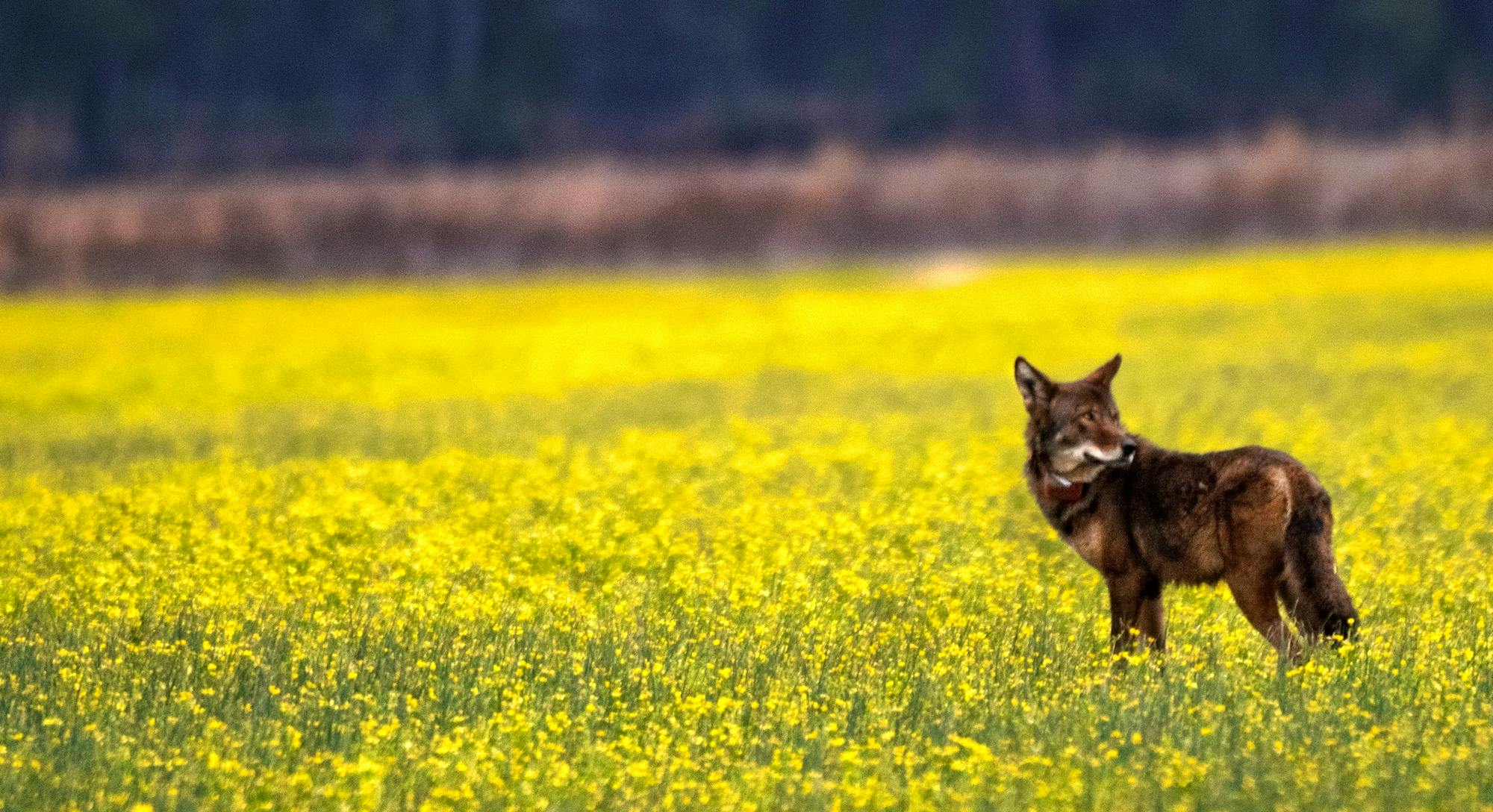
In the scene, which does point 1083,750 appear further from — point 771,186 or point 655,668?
point 771,186

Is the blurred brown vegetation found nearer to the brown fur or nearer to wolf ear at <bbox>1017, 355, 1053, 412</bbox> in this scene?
wolf ear at <bbox>1017, 355, 1053, 412</bbox>

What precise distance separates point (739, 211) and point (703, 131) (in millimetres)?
21492

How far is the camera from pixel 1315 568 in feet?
28.0

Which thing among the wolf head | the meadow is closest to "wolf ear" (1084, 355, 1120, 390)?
the wolf head

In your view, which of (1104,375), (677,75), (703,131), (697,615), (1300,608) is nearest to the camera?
(1300,608)

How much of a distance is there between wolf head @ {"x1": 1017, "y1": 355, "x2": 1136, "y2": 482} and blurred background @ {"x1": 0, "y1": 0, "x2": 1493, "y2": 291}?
42.6 m

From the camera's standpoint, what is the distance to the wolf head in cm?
923

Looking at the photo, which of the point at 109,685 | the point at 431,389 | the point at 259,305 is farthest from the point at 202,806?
the point at 259,305

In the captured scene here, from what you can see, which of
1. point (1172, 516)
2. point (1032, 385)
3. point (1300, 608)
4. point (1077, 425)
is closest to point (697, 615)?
point (1032, 385)

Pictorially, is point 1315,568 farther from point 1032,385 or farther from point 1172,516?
point 1032,385

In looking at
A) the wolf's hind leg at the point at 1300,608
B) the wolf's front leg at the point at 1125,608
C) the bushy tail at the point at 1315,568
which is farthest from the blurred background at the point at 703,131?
the bushy tail at the point at 1315,568

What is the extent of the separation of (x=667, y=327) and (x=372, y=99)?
53054 millimetres

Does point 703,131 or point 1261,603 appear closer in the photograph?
point 1261,603

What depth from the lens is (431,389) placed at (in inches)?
1154
